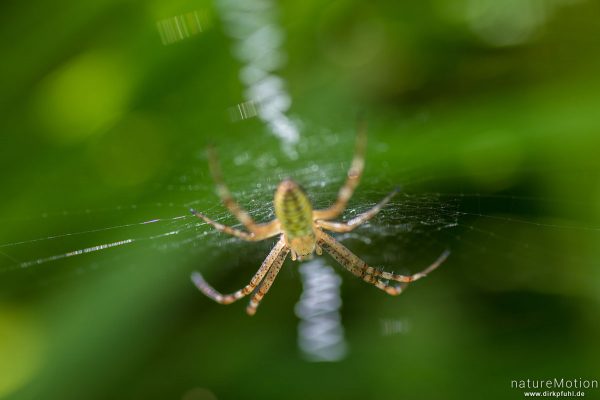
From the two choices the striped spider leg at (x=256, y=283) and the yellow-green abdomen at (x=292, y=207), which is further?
the striped spider leg at (x=256, y=283)

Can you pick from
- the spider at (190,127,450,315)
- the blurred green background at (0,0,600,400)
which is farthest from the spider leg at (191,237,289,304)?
the blurred green background at (0,0,600,400)

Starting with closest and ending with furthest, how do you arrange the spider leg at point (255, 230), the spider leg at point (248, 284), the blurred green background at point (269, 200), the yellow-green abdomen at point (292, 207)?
the yellow-green abdomen at point (292, 207) → the spider leg at point (255, 230) → the blurred green background at point (269, 200) → the spider leg at point (248, 284)

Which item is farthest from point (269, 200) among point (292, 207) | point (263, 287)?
point (292, 207)

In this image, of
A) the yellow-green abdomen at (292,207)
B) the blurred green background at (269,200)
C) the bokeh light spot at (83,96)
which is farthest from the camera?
the bokeh light spot at (83,96)

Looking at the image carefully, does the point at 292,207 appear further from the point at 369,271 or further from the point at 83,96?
the point at 83,96

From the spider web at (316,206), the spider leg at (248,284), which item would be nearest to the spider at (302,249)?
the spider leg at (248,284)

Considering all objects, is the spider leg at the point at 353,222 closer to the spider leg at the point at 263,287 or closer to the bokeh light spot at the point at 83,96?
the spider leg at the point at 263,287
